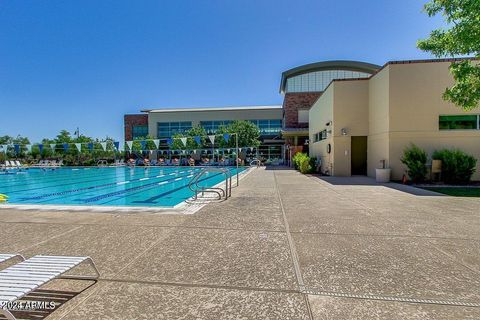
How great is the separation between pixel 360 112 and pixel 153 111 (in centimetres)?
4225

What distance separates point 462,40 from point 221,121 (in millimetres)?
40791

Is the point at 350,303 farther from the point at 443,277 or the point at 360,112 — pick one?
the point at 360,112

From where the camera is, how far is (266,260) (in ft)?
11.7

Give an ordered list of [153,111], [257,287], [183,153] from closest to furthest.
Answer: [257,287] < [183,153] < [153,111]

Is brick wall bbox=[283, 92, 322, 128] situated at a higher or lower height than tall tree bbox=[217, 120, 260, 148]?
higher

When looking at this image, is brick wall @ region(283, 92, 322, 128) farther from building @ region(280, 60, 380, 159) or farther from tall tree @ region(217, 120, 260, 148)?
tall tree @ region(217, 120, 260, 148)

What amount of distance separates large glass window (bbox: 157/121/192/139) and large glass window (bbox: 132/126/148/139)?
4134 millimetres

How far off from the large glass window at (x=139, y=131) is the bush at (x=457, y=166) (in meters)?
49.2

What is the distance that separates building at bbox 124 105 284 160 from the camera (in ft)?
144

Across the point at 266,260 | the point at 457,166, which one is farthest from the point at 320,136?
the point at 266,260

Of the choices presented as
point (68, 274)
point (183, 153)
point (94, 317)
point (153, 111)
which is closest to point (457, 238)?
point (94, 317)

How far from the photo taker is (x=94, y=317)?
7.72 feet

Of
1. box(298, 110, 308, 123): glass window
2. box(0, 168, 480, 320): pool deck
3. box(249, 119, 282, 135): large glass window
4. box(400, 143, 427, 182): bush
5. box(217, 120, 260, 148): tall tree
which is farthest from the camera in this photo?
box(249, 119, 282, 135): large glass window

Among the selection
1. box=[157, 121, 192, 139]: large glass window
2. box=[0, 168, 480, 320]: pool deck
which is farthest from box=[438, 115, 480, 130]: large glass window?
box=[157, 121, 192, 139]: large glass window
